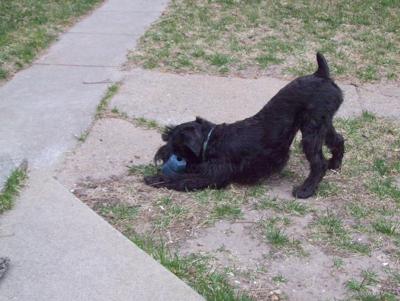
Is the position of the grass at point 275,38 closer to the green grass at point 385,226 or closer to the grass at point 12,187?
the grass at point 12,187

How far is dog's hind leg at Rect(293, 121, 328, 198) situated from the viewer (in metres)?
4.62

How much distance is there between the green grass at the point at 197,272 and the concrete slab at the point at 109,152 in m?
1.07

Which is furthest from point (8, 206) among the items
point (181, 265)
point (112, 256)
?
point (181, 265)

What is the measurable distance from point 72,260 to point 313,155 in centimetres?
198

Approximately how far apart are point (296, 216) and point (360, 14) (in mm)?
6080

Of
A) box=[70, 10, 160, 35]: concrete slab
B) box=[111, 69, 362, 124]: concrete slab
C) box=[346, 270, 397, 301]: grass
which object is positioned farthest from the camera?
box=[70, 10, 160, 35]: concrete slab

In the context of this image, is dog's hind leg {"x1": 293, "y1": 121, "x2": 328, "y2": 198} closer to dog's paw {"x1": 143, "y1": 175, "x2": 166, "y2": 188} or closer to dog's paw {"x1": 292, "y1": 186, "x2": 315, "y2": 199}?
dog's paw {"x1": 292, "y1": 186, "x2": 315, "y2": 199}

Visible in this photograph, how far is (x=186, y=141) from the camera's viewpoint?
190 inches

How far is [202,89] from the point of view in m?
6.69

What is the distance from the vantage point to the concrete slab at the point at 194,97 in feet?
19.9

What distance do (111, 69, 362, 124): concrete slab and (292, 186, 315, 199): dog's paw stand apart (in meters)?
1.44

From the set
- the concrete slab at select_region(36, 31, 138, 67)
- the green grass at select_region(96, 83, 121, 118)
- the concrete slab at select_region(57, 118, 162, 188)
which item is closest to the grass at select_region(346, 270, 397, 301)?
the concrete slab at select_region(57, 118, 162, 188)

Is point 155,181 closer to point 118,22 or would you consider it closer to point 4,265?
point 4,265

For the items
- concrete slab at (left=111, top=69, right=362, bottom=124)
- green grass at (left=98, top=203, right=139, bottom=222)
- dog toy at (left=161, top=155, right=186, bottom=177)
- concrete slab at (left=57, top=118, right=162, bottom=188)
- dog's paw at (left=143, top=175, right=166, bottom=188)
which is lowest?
concrete slab at (left=111, top=69, right=362, bottom=124)
